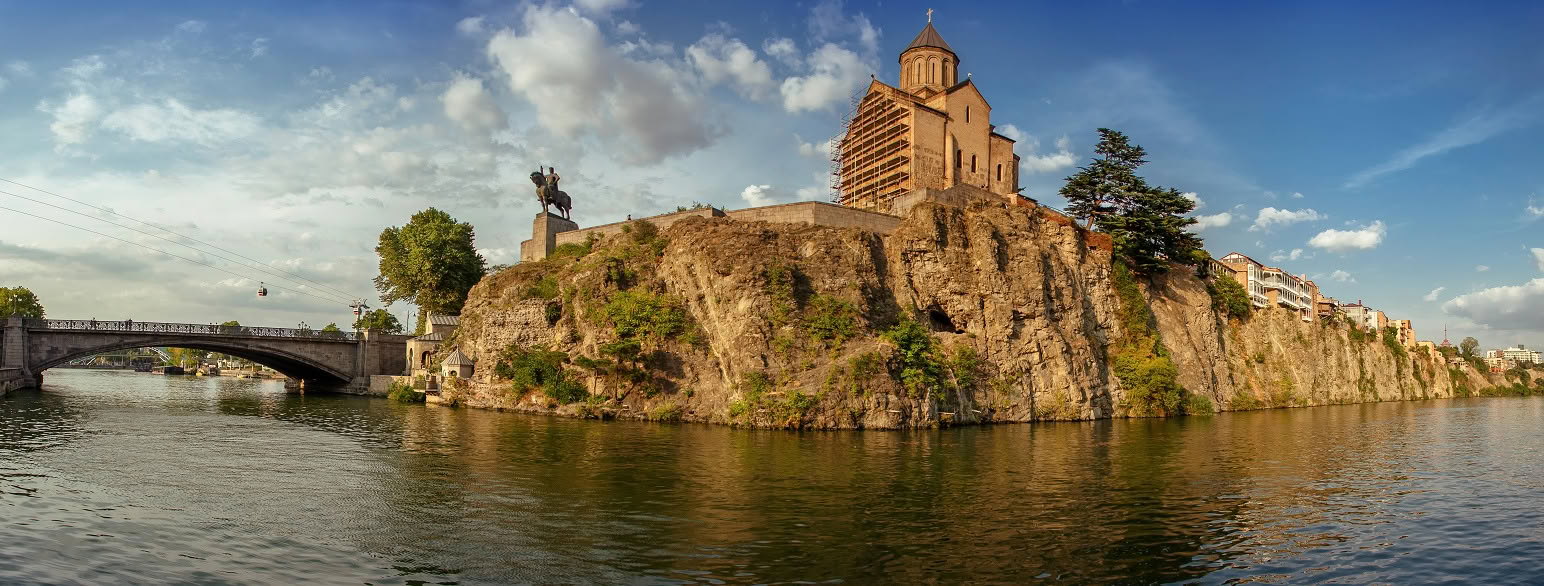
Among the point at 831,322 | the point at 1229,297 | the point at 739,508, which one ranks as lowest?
the point at 739,508

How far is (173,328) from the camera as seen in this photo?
61.0 meters

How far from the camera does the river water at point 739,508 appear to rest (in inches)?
594

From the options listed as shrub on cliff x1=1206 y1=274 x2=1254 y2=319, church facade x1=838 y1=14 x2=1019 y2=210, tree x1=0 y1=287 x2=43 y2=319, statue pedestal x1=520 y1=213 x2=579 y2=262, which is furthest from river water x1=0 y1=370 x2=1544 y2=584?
tree x1=0 y1=287 x2=43 y2=319

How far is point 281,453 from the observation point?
29.2 m

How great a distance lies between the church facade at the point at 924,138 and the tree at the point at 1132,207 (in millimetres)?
5936

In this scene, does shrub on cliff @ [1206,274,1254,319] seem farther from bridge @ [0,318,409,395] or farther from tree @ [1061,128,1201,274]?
bridge @ [0,318,409,395]

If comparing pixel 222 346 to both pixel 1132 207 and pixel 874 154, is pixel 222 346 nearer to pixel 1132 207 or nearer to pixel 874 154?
pixel 874 154

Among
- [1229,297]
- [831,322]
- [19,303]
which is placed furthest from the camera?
[19,303]

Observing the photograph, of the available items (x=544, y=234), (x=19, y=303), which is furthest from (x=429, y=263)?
(x=19, y=303)

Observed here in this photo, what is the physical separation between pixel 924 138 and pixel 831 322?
81.7ft

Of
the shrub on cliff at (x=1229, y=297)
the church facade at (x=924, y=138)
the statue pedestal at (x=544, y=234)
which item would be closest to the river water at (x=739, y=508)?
the statue pedestal at (x=544, y=234)

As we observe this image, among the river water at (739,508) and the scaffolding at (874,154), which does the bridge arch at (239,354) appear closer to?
the river water at (739,508)

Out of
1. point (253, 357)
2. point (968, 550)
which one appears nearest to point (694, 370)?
point (968, 550)

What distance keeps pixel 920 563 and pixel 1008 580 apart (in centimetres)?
170
